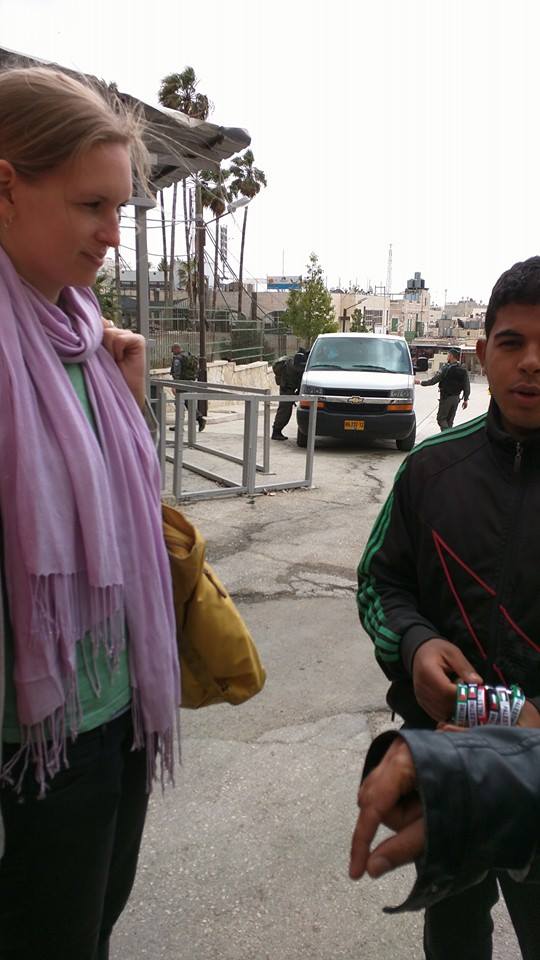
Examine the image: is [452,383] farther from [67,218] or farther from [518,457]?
[67,218]

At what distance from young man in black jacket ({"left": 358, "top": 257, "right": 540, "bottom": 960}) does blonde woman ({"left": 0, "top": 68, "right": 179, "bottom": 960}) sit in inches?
21.1

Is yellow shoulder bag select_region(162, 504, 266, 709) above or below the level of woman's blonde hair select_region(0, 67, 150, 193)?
below

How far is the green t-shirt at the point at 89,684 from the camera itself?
3.81 feet

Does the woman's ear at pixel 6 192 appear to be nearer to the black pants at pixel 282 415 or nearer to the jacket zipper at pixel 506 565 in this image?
the jacket zipper at pixel 506 565

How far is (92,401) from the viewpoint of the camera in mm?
1277

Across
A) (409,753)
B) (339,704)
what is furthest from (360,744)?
(409,753)

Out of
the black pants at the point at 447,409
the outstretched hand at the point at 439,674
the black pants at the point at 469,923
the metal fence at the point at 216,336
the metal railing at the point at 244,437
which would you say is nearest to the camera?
the outstretched hand at the point at 439,674

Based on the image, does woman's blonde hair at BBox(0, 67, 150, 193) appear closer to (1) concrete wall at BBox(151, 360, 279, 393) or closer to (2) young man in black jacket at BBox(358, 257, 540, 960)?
(2) young man in black jacket at BBox(358, 257, 540, 960)

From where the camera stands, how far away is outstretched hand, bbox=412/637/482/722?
1.39 metres

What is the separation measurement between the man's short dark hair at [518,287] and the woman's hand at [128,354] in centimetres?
74

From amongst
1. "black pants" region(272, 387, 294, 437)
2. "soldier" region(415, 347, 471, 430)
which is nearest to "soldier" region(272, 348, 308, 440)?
"black pants" region(272, 387, 294, 437)

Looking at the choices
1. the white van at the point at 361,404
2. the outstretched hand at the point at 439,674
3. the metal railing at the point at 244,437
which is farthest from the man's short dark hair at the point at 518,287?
the white van at the point at 361,404

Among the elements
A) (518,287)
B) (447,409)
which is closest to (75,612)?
(518,287)

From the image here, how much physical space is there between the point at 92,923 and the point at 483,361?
136 cm
